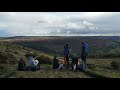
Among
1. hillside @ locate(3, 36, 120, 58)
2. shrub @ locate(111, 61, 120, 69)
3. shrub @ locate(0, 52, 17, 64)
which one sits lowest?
shrub @ locate(111, 61, 120, 69)

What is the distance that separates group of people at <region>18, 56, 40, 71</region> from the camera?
15.3 m

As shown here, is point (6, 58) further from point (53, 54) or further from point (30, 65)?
point (53, 54)

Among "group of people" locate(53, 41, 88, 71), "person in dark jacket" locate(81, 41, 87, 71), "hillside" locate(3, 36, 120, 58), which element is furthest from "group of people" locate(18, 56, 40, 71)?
"person in dark jacket" locate(81, 41, 87, 71)

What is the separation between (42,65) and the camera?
1534cm

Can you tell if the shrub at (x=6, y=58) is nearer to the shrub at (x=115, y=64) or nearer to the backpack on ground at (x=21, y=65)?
the backpack on ground at (x=21, y=65)

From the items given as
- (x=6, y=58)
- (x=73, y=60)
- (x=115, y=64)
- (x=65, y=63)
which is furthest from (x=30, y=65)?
(x=115, y=64)

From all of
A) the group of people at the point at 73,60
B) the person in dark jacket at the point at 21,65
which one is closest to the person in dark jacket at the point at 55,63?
the group of people at the point at 73,60

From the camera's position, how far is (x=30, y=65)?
15.4 metres

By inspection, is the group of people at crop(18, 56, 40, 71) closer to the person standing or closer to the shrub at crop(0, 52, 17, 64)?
the shrub at crop(0, 52, 17, 64)

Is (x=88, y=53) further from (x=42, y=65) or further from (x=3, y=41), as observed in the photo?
(x=3, y=41)
